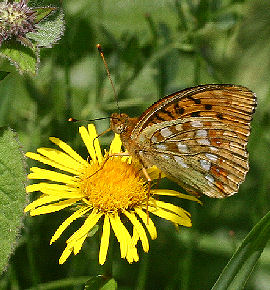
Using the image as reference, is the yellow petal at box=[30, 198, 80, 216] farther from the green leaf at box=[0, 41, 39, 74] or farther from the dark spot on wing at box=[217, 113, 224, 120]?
the dark spot on wing at box=[217, 113, 224, 120]

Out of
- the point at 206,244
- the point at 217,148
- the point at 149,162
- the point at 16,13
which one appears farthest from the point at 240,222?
the point at 16,13

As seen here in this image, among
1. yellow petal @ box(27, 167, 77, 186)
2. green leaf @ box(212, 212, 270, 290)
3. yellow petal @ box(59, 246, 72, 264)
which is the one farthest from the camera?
yellow petal @ box(27, 167, 77, 186)

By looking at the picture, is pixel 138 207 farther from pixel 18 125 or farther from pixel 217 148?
pixel 18 125

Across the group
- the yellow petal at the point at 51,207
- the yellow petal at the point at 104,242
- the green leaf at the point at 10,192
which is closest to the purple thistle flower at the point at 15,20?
the green leaf at the point at 10,192

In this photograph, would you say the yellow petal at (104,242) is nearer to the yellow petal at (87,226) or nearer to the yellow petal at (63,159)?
the yellow petal at (87,226)

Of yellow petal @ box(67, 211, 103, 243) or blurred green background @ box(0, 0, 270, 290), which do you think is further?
blurred green background @ box(0, 0, 270, 290)

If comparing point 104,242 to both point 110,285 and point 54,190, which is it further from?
point 54,190

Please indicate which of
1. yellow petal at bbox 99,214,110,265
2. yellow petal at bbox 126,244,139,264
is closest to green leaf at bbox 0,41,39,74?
yellow petal at bbox 99,214,110,265
